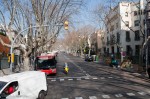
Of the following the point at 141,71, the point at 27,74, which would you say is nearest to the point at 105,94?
the point at 27,74

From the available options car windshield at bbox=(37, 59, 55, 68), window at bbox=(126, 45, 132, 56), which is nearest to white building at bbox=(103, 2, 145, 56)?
window at bbox=(126, 45, 132, 56)

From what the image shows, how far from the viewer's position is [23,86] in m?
12.9

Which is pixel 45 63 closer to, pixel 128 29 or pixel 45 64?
pixel 45 64

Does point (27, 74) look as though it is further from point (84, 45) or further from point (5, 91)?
point (84, 45)

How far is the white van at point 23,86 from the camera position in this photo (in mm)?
12085

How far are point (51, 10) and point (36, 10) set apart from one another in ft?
18.6

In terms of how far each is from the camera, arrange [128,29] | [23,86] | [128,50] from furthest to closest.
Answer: [128,50], [128,29], [23,86]

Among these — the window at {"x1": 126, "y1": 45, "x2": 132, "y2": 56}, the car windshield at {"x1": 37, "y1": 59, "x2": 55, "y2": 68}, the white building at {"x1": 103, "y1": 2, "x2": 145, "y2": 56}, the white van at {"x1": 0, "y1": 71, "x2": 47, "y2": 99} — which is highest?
the white building at {"x1": 103, "y1": 2, "x2": 145, "y2": 56}

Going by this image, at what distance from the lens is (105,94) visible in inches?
658

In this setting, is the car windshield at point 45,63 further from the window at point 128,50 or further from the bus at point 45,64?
the window at point 128,50

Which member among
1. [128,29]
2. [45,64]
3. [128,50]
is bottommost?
[45,64]

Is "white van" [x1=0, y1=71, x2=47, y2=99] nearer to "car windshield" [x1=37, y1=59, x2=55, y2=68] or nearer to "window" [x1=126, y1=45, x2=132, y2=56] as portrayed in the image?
"car windshield" [x1=37, y1=59, x2=55, y2=68]

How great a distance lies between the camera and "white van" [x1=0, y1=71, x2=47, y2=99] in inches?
476

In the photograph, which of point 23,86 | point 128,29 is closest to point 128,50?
point 128,29
